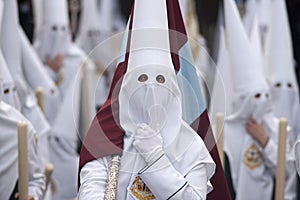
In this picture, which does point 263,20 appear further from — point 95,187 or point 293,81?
point 95,187

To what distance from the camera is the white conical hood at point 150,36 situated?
1981 millimetres

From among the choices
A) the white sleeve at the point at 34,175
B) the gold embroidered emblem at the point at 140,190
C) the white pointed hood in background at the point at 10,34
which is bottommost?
the white sleeve at the point at 34,175

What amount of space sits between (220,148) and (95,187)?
840 millimetres

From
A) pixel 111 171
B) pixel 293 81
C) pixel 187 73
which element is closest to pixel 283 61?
pixel 293 81

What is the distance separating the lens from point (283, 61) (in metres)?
3.67

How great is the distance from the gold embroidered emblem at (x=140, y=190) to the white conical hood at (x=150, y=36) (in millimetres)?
332

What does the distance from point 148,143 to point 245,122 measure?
1389mm

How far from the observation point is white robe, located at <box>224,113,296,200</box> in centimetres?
307

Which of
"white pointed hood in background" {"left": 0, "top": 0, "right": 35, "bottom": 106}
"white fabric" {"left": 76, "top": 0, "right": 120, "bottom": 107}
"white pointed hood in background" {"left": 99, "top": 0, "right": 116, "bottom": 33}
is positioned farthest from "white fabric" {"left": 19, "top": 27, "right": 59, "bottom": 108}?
"white pointed hood in background" {"left": 99, "top": 0, "right": 116, "bottom": 33}

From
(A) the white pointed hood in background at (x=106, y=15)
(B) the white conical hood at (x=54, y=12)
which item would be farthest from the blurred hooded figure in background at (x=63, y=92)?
(A) the white pointed hood in background at (x=106, y=15)

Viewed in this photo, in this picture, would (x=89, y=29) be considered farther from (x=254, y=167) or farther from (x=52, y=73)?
(x=254, y=167)

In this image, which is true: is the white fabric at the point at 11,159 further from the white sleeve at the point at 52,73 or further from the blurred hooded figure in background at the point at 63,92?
the white sleeve at the point at 52,73

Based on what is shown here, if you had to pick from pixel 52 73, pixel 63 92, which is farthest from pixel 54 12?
pixel 63 92

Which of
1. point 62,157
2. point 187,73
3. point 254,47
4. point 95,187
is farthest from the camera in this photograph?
point 62,157
